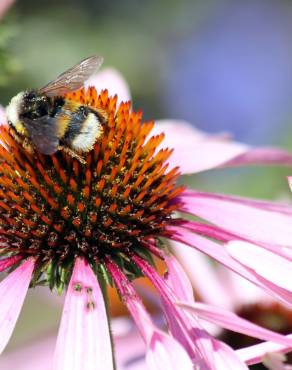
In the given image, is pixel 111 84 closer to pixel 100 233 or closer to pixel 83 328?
pixel 100 233

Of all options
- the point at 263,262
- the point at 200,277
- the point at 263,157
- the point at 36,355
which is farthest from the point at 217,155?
the point at 36,355

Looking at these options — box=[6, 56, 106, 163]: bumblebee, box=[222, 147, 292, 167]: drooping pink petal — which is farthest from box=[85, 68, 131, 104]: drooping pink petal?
box=[6, 56, 106, 163]: bumblebee

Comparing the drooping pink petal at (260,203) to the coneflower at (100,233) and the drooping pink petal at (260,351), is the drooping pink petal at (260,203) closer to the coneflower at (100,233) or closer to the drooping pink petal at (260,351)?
the coneflower at (100,233)

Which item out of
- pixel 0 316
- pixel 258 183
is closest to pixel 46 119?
pixel 0 316

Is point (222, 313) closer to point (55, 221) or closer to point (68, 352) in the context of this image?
point (68, 352)

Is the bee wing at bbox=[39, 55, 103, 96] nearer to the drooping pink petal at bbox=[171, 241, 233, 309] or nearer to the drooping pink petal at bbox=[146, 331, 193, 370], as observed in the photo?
the drooping pink petal at bbox=[146, 331, 193, 370]

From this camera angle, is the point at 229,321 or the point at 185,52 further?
the point at 185,52

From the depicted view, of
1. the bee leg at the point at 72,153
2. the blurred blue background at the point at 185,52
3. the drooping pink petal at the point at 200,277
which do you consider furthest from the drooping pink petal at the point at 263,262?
the blurred blue background at the point at 185,52
